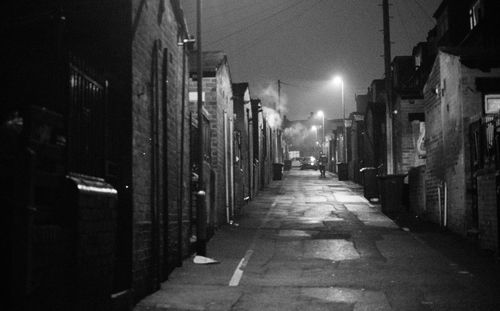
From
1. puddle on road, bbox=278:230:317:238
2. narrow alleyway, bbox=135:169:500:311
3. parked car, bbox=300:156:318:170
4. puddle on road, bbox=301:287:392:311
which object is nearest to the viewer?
puddle on road, bbox=301:287:392:311

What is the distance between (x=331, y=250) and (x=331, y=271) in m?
2.89

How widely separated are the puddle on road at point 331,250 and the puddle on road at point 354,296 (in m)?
3.67

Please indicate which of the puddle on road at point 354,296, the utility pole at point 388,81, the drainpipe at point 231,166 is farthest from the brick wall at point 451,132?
the puddle on road at point 354,296

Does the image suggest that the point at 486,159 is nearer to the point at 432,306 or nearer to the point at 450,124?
the point at 450,124

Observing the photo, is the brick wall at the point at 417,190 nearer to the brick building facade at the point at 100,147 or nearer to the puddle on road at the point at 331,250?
the puddle on road at the point at 331,250

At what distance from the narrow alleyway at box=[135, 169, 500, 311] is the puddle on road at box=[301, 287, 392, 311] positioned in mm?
15

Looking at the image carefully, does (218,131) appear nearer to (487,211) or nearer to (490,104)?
(490,104)

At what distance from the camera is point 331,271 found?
11219mm

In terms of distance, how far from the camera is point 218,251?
14.1 metres

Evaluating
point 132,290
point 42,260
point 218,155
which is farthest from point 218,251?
point 42,260

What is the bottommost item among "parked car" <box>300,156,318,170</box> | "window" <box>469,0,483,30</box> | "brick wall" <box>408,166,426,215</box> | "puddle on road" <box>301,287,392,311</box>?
"puddle on road" <box>301,287,392,311</box>

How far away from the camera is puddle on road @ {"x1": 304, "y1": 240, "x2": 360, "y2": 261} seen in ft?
43.3

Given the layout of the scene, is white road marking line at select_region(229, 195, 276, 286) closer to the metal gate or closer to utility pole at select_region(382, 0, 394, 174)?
the metal gate

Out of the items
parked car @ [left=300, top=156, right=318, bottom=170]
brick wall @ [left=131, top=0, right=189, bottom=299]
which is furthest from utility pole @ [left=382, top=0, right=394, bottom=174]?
parked car @ [left=300, top=156, right=318, bottom=170]
